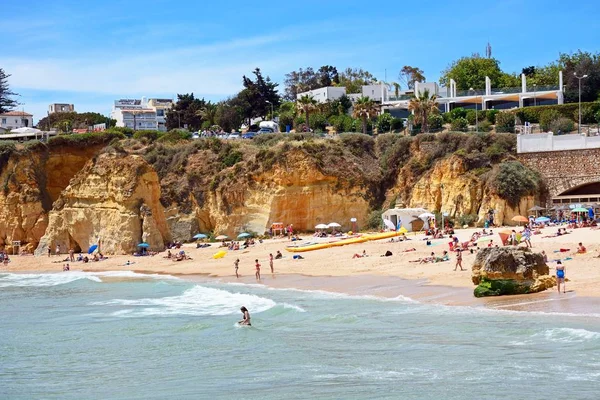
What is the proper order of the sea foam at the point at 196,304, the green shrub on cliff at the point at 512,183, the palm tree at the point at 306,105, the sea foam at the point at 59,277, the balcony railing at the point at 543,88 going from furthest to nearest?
1. the balcony railing at the point at 543,88
2. the palm tree at the point at 306,105
3. the green shrub on cliff at the point at 512,183
4. the sea foam at the point at 59,277
5. the sea foam at the point at 196,304

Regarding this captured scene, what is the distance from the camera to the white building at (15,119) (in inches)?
3738

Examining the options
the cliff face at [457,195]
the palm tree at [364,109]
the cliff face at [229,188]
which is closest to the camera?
the cliff face at [457,195]

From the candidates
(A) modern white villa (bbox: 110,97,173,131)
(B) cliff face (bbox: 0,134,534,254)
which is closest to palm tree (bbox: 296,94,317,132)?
(B) cliff face (bbox: 0,134,534,254)

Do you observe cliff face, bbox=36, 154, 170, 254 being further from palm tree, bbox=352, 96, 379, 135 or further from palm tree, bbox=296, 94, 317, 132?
palm tree, bbox=296, 94, 317, 132

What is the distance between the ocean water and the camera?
14844mm

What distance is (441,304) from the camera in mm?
23453

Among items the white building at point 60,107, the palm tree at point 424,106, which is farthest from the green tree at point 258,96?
the white building at point 60,107

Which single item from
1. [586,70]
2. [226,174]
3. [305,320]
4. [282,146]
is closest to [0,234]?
[226,174]

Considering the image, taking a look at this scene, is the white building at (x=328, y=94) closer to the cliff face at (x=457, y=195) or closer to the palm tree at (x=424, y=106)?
the palm tree at (x=424, y=106)

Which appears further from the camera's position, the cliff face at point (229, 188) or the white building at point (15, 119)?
the white building at point (15, 119)

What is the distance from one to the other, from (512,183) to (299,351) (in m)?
26.8

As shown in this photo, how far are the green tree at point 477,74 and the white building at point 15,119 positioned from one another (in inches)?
1939

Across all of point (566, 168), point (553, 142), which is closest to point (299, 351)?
point (566, 168)

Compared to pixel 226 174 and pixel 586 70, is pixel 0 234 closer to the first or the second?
pixel 226 174
